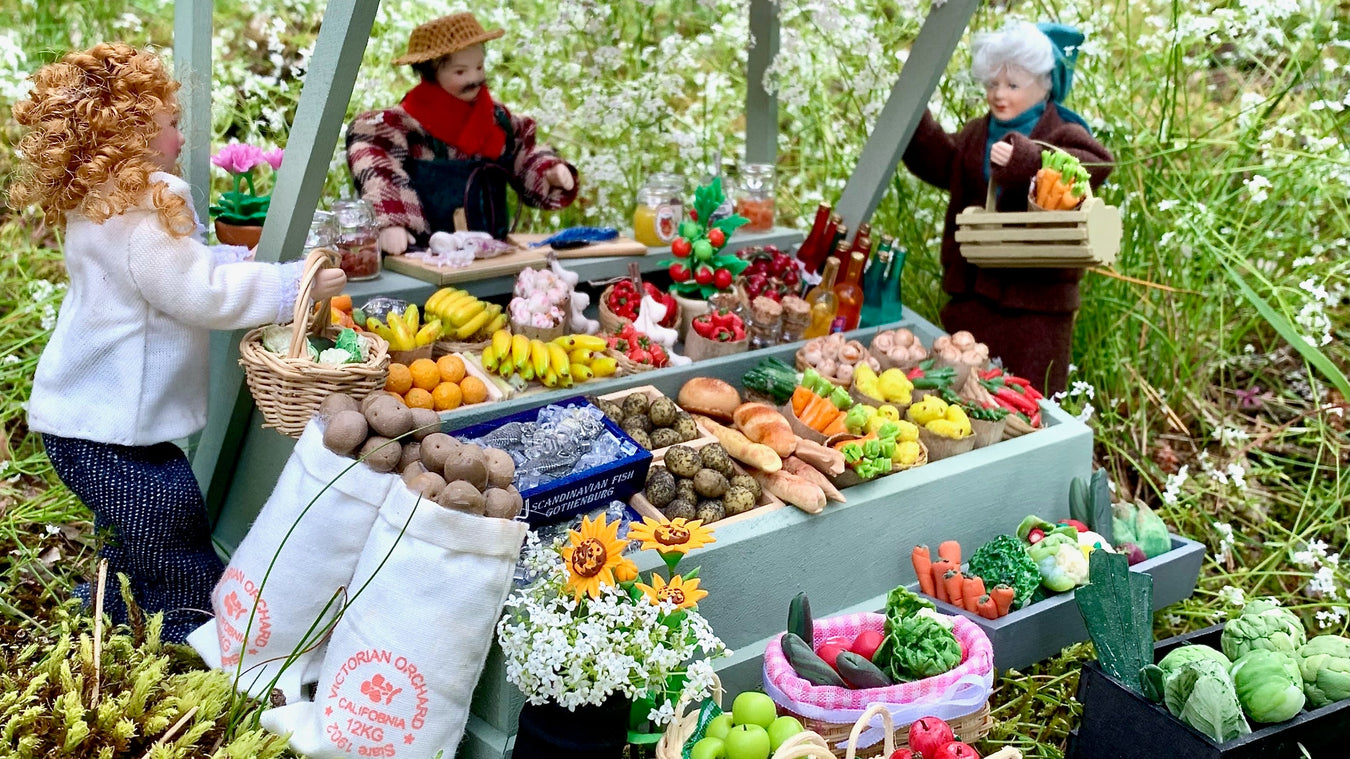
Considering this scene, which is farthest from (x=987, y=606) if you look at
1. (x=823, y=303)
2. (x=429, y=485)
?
(x=429, y=485)

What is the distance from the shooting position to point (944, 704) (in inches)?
114

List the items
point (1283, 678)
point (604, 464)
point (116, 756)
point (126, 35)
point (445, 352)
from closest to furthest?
point (116, 756) < point (1283, 678) < point (604, 464) < point (445, 352) < point (126, 35)

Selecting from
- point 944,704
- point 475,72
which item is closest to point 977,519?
point 944,704

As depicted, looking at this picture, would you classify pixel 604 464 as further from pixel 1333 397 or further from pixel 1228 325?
pixel 1333 397

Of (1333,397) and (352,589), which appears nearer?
(352,589)

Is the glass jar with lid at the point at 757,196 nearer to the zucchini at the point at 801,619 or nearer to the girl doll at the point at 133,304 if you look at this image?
the girl doll at the point at 133,304

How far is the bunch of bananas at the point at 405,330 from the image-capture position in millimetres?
3514

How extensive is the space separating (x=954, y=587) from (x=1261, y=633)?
83cm

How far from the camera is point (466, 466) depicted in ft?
8.88

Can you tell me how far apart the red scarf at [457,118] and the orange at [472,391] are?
1322 mm

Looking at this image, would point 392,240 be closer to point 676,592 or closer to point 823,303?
point 823,303

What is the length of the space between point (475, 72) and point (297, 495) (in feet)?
6.83

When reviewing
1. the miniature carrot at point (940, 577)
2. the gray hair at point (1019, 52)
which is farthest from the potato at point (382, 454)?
the gray hair at point (1019, 52)

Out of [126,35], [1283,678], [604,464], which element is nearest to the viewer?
[1283,678]
